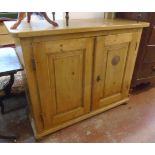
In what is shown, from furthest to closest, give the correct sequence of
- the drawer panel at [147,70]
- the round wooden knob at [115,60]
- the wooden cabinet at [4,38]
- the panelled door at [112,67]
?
Answer: the wooden cabinet at [4,38] < the drawer panel at [147,70] < the round wooden knob at [115,60] < the panelled door at [112,67]

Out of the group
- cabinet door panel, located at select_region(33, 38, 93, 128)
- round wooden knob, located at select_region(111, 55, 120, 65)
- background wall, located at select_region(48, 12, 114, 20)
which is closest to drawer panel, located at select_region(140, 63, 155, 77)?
round wooden knob, located at select_region(111, 55, 120, 65)

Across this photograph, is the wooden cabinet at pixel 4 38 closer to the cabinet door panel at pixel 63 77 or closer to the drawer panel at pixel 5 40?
the drawer panel at pixel 5 40

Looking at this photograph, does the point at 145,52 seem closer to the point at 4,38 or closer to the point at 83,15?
the point at 83,15

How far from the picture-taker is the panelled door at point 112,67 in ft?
4.28

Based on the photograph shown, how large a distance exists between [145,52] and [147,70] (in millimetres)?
276

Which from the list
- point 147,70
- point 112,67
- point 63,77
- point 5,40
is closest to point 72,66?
point 63,77

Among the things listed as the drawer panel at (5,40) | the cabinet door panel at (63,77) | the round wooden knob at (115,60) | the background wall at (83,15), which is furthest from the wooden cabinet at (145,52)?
the drawer panel at (5,40)

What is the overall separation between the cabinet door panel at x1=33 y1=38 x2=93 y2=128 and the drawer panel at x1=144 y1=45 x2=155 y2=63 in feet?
2.54

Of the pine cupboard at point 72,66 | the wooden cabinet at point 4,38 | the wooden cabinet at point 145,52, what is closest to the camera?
the pine cupboard at point 72,66

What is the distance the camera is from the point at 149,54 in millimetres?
1729

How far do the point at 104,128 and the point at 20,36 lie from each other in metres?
1.10

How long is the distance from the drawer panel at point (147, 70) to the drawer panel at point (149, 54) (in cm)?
7
